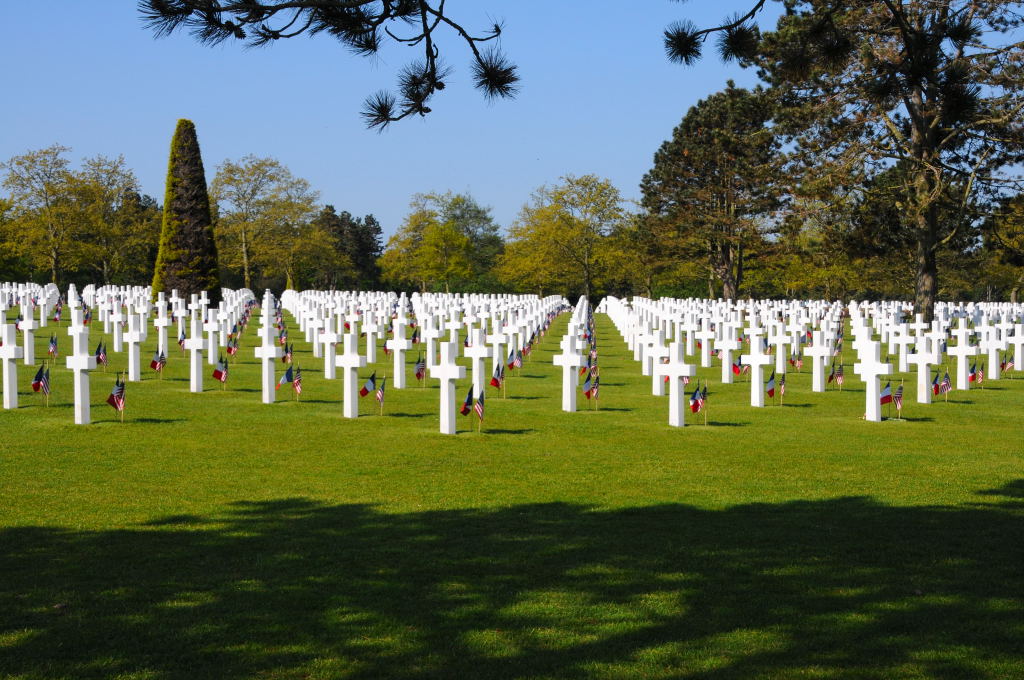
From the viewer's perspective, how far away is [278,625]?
5.19 meters

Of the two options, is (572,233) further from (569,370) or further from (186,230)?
(569,370)

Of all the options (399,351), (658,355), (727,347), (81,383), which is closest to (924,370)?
(727,347)

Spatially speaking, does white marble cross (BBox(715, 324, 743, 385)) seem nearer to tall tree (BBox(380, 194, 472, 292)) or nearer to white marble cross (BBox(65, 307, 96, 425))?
white marble cross (BBox(65, 307, 96, 425))

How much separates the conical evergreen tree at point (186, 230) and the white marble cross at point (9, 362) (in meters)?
27.3

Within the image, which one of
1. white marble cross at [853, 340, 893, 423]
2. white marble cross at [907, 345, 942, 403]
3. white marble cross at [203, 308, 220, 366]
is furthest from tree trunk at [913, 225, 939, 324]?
white marble cross at [203, 308, 220, 366]

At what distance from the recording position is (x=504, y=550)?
6.66 metres

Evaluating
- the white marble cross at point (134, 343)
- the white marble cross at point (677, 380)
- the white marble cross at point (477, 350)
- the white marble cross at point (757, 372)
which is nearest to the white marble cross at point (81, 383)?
the white marble cross at point (134, 343)

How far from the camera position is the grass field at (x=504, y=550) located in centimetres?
488

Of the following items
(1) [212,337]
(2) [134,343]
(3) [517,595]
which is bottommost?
(3) [517,595]

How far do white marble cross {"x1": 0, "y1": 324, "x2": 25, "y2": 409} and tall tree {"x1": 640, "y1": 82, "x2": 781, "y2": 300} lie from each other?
108ft

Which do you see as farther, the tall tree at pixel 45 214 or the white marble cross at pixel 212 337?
the tall tree at pixel 45 214

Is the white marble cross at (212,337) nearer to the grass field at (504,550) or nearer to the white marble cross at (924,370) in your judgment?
the grass field at (504,550)

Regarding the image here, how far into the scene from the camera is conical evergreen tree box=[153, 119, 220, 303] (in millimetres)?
39938

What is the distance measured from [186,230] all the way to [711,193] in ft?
91.1
